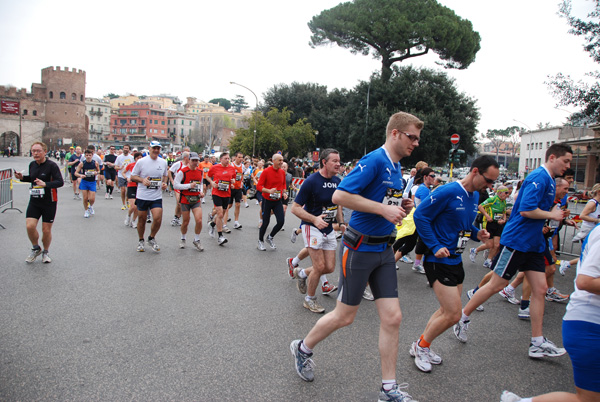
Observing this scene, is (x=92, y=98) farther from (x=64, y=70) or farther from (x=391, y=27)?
(x=391, y=27)

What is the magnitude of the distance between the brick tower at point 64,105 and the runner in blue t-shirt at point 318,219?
293ft

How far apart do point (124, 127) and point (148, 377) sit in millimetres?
143137

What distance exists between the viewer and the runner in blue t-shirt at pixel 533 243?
4.04 m

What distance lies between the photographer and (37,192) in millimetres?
6375

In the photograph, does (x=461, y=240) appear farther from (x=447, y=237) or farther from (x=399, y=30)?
(x=399, y=30)

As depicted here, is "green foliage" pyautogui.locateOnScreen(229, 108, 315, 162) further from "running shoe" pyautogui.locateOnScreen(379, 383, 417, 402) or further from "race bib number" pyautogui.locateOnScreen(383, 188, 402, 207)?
"running shoe" pyautogui.locateOnScreen(379, 383, 417, 402)

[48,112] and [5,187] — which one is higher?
[48,112]

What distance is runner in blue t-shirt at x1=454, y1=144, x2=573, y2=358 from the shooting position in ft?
13.3

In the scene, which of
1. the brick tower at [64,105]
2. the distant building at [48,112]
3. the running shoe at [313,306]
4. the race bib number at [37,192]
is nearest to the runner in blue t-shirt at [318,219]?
the running shoe at [313,306]

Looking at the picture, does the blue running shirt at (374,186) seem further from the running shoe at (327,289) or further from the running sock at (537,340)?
the running shoe at (327,289)

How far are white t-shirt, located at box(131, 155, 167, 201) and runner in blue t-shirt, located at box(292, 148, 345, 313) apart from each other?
11.4 ft

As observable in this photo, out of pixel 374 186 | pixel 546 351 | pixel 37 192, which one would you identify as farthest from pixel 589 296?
pixel 37 192

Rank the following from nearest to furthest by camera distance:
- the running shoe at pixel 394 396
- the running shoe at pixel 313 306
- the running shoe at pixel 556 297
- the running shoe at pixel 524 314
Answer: the running shoe at pixel 394 396, the running shoe at pixel 313 306, the running shoe at pixel 524 314, the running shoe at pixel 556 297

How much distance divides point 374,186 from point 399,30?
33.7 metres
